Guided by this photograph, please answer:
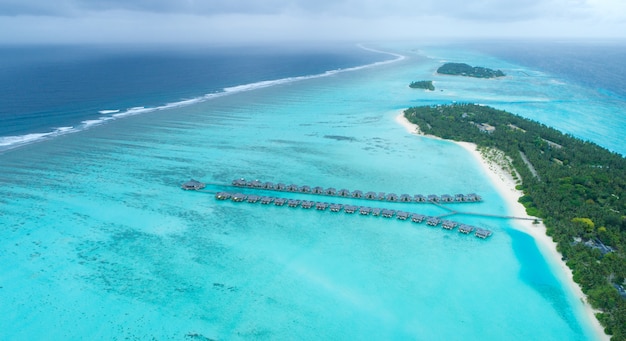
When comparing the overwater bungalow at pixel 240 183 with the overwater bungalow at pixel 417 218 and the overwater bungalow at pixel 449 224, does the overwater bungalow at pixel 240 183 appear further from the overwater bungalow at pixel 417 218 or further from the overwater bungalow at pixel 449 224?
the overwater bungalow at pixel 449 224

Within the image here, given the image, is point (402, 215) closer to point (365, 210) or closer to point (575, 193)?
point (365, 210)

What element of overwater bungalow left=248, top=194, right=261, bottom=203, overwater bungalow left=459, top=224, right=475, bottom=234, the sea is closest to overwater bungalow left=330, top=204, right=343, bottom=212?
the sea

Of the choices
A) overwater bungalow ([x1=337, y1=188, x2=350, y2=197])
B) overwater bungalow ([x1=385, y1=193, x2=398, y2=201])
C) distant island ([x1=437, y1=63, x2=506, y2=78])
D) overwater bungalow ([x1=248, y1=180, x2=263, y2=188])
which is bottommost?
overwater bungalow ([x1=385, y1=193, x2=398, y2=201])

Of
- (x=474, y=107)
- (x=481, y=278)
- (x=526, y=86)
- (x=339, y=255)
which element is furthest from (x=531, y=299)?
(x=526, y=86)

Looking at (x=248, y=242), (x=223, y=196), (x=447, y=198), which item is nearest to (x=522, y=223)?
(x=447, y=198)

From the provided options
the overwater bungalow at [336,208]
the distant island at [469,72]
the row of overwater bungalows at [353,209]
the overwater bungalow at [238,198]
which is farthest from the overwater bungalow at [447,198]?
the distant island at [469,72]

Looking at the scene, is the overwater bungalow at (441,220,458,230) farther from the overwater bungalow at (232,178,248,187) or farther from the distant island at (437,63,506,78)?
the distant island at (437,63,506,78)
